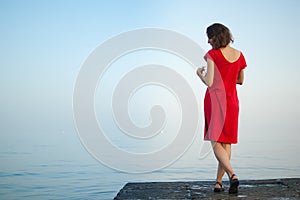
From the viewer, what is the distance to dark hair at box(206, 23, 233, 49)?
3.64 m

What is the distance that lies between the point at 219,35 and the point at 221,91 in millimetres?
512

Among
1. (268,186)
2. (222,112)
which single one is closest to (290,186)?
(268,186)

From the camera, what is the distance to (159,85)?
6070mm

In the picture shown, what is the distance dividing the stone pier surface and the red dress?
54cm

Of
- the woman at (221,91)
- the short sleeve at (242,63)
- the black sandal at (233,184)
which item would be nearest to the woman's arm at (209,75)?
the woman at (221,91)

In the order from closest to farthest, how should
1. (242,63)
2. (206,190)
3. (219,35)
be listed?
(219,35), (242,63), (206,190)

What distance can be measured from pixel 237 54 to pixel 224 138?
798 millimetres

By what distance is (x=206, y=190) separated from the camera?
412 centimetres

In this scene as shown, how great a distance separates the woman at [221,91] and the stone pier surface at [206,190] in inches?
9.0

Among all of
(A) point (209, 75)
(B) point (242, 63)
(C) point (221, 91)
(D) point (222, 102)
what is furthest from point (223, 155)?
(B) point (242, 63)

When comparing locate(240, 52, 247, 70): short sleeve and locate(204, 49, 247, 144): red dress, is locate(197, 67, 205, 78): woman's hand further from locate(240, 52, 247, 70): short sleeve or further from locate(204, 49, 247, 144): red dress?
locate(240, 52, 247, 70): short sleeve

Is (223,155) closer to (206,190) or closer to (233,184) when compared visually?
(233,184)

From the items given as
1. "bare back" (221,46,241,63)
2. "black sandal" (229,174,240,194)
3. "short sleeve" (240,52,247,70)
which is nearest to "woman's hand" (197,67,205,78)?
"bare back" (221,46,241,63)

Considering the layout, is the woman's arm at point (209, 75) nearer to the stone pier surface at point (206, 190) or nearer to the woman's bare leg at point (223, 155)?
the woman's bare leg at point (223, 155)
